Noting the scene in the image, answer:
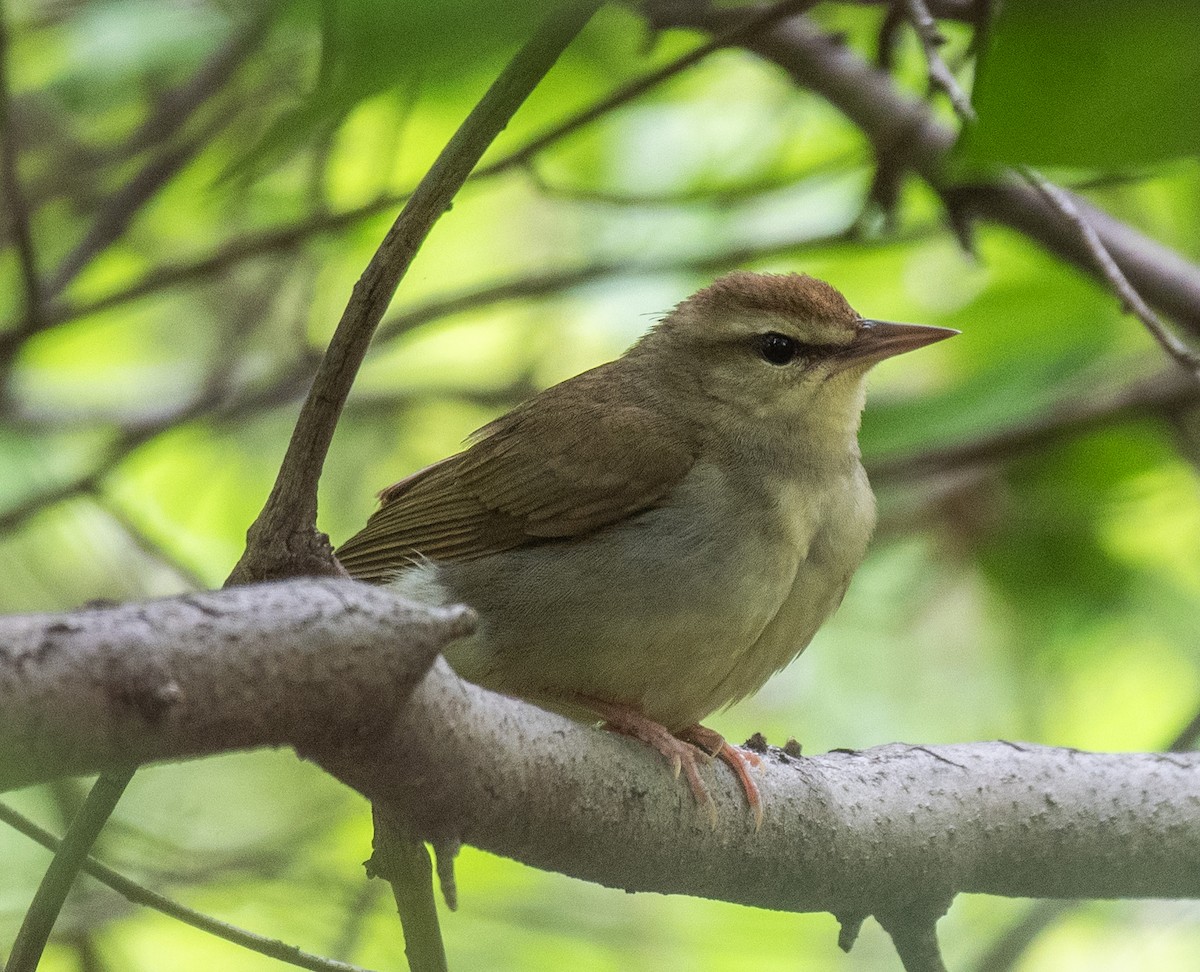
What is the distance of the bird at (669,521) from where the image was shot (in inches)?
127

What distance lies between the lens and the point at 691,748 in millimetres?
3068

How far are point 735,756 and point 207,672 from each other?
1622mm

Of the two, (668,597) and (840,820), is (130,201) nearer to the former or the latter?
(668,597)

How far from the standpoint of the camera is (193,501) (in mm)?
5984

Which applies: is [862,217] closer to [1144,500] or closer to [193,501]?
[1144,500]

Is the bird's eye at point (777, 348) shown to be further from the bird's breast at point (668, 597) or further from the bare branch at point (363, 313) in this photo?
the bare branch at point (363, 313)

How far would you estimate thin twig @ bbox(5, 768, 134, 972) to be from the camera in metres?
2.11

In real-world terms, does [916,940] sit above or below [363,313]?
below

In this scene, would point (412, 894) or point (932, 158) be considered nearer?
point (412, 894)

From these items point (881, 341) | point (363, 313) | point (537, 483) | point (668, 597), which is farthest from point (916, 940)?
point (363, 313)

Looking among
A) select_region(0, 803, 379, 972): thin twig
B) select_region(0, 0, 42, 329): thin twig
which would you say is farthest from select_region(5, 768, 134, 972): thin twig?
select_region(0, 0, 42, 329): thin twig

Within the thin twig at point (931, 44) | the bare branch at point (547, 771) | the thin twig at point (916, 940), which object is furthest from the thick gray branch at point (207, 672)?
the thin twig at point (931, 44)

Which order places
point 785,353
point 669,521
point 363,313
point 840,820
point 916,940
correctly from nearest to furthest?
point 363,313 → point 840,820 → point 916,940 → point 669,521 → point 785,353

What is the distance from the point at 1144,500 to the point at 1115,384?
0.67 m
